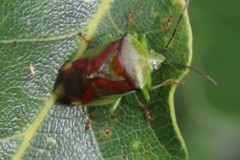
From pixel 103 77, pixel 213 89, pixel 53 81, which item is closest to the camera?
pixel 53 81

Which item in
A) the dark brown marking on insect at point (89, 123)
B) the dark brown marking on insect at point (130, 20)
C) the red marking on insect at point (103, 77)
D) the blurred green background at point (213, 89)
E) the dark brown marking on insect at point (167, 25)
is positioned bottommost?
the blurred green background at point (213, 89)

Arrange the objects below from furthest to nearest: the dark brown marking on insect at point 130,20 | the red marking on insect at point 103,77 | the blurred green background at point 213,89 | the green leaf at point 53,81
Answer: the blurred green background at point 213,89, the red marking on insect at point 103,77, the dark brown marking on insect at point 130,20, the green leaf at point 53,81

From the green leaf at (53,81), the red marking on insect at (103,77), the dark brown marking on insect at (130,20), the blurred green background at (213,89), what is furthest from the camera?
the blurred green background at (213,89)

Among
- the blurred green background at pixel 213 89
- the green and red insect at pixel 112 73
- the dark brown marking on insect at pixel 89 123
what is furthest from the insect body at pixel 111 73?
the blurred green background at pixel 213 89

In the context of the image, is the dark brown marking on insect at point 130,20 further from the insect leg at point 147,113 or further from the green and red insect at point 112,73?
the insect leg at point 147,113

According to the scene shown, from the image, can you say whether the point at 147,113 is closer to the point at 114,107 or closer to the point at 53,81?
the point at 114,107

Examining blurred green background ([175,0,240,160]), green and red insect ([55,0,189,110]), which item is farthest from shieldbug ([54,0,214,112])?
blurred green background ([175,0,240,160])

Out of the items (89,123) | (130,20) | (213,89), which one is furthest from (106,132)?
(213,89)
